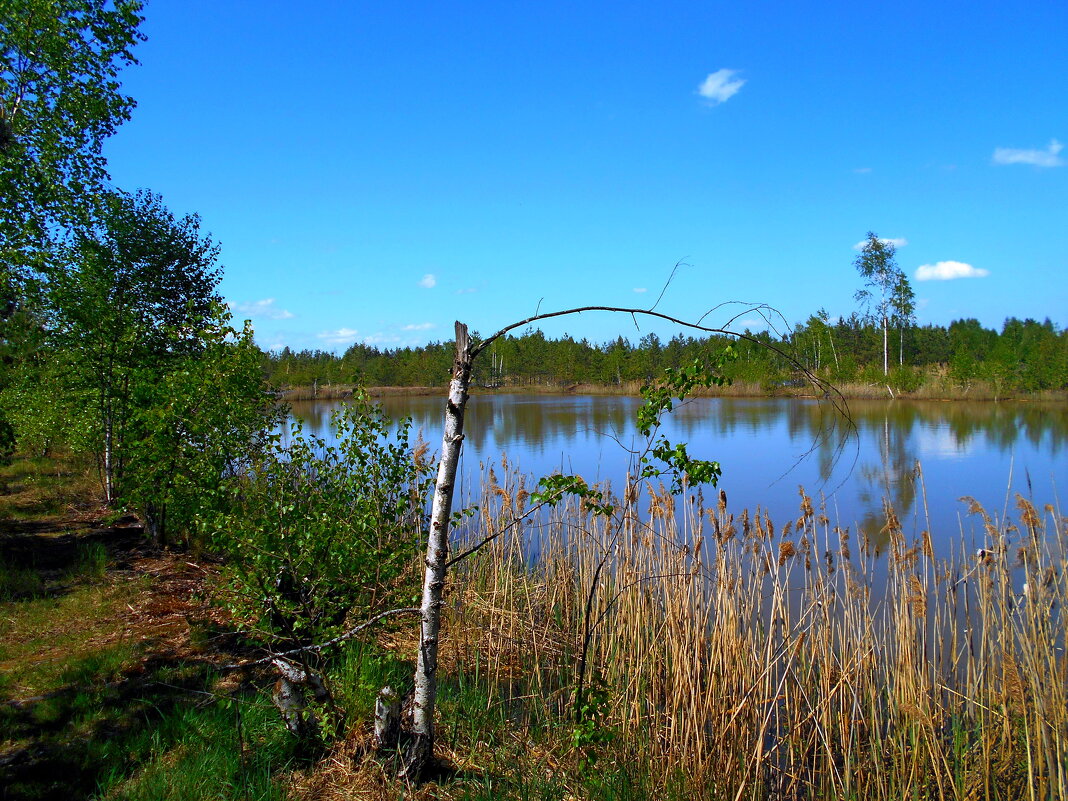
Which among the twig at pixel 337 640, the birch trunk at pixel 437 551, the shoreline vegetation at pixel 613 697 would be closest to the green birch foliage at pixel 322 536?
the twig at pixel 337 640

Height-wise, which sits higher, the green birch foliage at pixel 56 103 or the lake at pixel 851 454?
the green birch foliage at pixel 56 103

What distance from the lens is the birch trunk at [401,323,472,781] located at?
246 cm

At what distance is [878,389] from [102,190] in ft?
101

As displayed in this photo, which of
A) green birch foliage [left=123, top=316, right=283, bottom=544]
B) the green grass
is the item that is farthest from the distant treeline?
green birch foliage [left=123, top=316, right=283, bottom=544]

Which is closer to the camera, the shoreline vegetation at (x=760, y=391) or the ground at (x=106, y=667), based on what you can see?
the ground at (x=106, y=667)

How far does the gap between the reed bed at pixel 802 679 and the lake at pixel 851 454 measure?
0.65m

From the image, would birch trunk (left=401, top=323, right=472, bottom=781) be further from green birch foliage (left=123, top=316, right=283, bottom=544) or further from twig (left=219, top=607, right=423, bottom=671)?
green birch foliage (left=123, top=316, right=283, bottom=544)

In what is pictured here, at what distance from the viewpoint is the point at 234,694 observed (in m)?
3.89

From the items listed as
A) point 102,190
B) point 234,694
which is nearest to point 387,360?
point 102,190

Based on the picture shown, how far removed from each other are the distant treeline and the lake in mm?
2907

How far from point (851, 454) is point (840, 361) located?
27.6ft

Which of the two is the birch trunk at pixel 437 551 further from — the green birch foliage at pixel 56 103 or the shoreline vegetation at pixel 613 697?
the green birch foliage at pixel 56 103

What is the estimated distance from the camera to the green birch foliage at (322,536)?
3.37 m

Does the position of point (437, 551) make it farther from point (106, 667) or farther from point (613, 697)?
point (106, 667)
